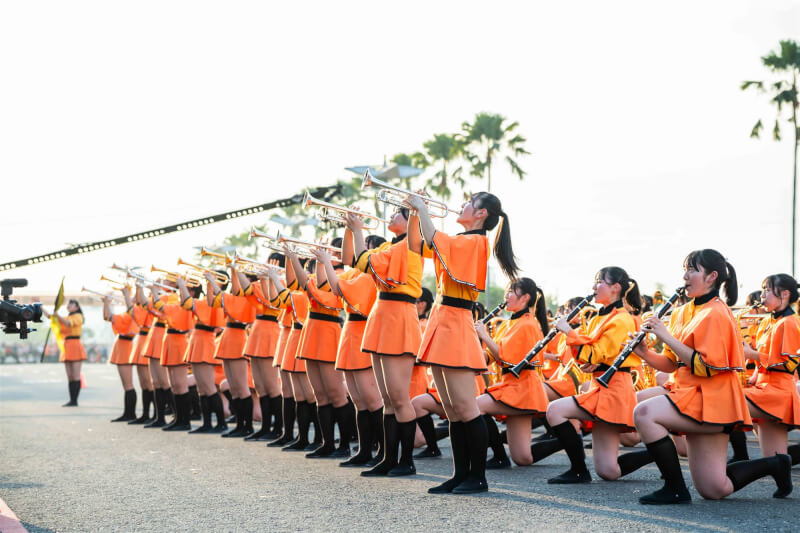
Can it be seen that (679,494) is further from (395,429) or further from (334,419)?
(334,419)

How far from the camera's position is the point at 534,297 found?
8938mm

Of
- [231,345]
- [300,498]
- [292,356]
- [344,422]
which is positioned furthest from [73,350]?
[300,498]

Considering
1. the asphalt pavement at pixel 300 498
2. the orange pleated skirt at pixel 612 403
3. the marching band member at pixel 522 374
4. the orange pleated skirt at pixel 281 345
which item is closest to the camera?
the asphalt pavement at pixel 300 498

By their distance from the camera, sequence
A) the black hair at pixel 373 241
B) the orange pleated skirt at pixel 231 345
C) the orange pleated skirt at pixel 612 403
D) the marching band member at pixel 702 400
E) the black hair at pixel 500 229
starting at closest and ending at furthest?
the marching band member at pixel 702 400 → the black hair at pixel 500 229 → the orange pleated skirt at pixel 612 403 → the black hair at pixel 373 241 → the orange pleated skirt at pixel 231 345

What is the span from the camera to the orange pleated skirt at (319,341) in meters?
9.41

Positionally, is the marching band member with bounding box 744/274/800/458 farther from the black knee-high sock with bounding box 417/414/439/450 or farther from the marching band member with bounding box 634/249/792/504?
the black knee-high sock with bounding box 417/414/439/450

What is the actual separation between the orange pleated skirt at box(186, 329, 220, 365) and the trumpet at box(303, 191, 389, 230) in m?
4.74

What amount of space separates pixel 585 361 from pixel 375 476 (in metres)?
2.01

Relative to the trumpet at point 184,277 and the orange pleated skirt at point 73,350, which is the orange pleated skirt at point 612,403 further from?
the orange pleated skirt at point 73,350

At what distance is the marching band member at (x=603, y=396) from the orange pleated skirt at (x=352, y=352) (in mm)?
1940

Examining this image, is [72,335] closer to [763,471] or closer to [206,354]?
[206,354]

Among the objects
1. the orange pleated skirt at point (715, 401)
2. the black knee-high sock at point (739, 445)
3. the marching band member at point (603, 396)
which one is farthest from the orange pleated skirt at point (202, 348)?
the orange pleated skirt at point (715, 401)

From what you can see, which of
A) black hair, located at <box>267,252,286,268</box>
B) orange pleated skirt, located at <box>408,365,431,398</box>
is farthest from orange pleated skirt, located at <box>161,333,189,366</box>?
orange pleated skirt, located at <box>408,365,431,398</box>

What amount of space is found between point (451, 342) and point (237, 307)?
5.86 m
